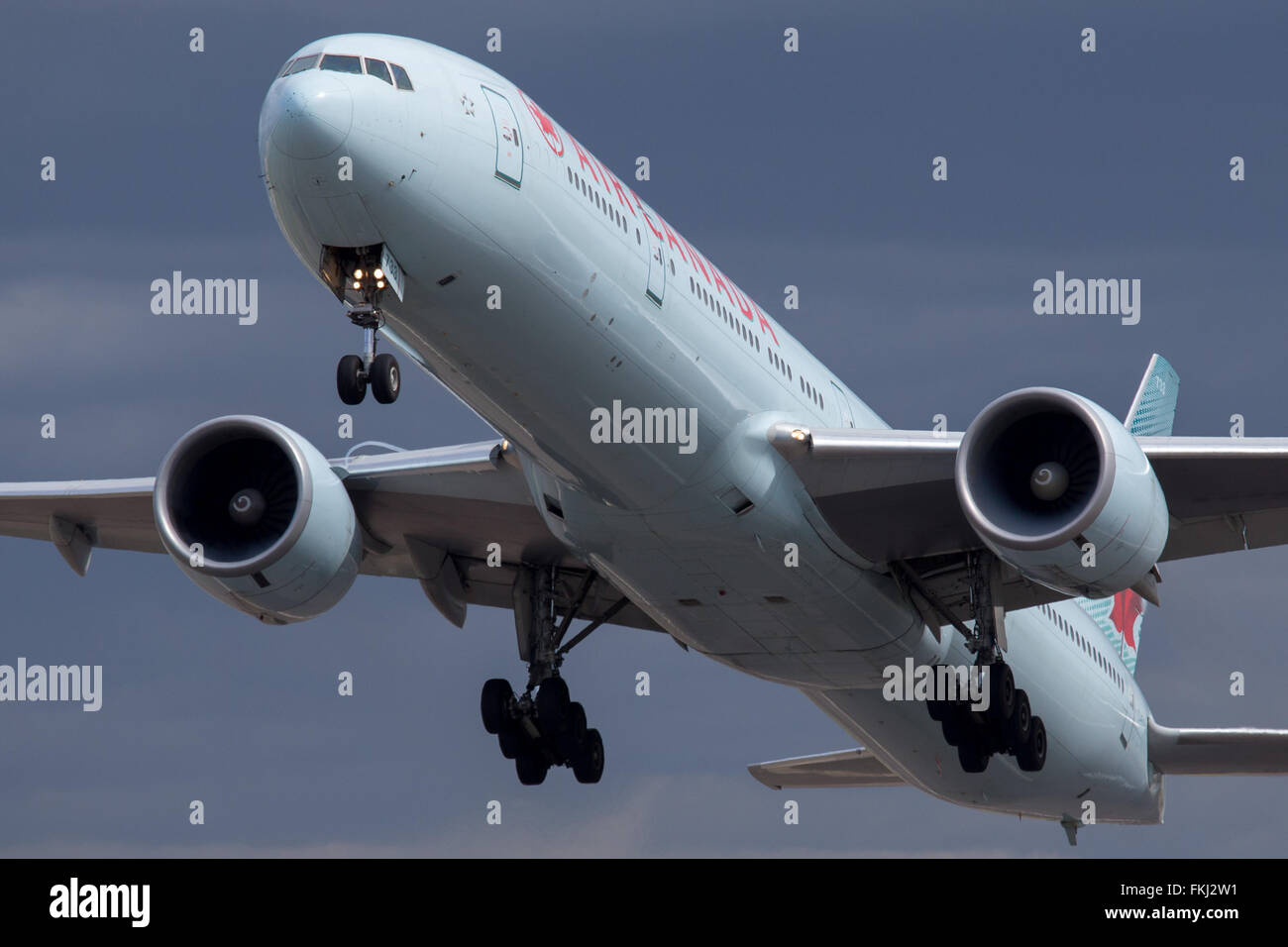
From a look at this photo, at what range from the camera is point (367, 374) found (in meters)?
20.3

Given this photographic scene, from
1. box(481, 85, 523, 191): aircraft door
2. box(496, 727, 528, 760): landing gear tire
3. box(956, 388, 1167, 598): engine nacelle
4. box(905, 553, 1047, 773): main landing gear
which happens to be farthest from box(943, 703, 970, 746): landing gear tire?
box(481, 85, 523, 191): aircraft door

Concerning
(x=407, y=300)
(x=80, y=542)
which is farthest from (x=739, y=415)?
(x=80, y=542)

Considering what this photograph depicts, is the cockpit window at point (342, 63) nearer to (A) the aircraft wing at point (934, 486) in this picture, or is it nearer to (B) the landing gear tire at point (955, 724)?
(A) the aircraft wing at point (934, 486)

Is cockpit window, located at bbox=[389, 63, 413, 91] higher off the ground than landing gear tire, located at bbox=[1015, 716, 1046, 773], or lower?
higher

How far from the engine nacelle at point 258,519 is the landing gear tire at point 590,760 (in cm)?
463

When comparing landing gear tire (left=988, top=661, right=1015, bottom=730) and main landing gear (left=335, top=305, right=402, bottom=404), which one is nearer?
main landing gear (left=335, top=305, right=402, bottom=404)

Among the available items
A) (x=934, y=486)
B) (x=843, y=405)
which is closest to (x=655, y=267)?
(x=934, y=486)

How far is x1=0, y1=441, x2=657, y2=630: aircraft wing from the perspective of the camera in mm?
26969

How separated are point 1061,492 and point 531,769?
969cm

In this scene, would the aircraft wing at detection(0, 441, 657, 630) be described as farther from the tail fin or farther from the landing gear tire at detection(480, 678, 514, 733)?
the tail fin

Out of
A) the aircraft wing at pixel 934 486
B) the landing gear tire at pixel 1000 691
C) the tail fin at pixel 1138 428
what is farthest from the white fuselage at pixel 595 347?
the tail fin at pixel 1138 428

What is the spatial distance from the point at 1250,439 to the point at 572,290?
8.87m

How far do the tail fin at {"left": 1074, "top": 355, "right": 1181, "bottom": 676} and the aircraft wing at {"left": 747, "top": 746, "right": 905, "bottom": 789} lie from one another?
5.08m

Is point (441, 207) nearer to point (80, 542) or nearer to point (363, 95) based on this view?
point (363, 95)
